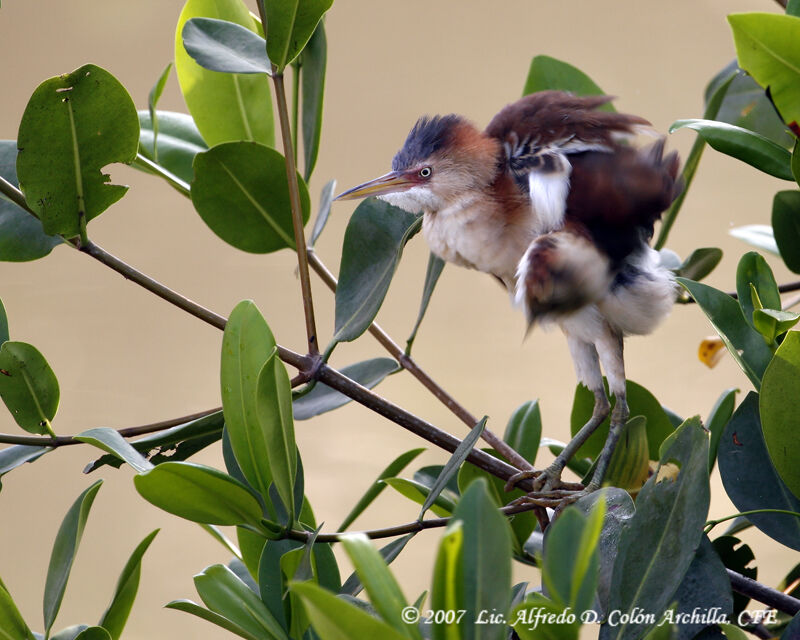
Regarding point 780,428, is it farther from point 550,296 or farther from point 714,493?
point 714,493

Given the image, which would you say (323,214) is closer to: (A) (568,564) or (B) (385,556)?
(B) (385,556)

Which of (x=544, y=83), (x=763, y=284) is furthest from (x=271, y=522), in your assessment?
(x=544, y=83)

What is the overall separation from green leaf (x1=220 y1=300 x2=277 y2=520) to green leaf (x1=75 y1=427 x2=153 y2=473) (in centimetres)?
4

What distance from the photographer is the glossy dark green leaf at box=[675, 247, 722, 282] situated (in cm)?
61

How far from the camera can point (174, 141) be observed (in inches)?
25.1

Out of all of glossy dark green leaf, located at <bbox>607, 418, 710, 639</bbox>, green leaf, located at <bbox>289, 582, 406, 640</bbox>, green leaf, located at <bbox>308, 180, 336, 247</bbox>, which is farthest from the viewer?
green leaf, located at <bbox>308, 180, 336, 247</bbox>

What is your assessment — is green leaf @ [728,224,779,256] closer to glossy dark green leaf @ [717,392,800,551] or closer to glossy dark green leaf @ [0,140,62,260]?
glossy dark green leaf @ [717,392,800,551]

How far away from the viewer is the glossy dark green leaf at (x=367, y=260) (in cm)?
48

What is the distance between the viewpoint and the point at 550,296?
15.1 inches

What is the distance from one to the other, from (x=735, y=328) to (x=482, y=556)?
0.74 feet

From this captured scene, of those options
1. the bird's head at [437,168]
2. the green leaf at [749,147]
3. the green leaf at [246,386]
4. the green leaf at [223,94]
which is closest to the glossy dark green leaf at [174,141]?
the green leaf at [223,94]

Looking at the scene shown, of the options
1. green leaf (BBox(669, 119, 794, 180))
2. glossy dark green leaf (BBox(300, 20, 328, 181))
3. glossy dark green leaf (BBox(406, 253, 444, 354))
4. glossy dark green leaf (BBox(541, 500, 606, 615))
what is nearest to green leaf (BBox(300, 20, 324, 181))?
glossy dark green leaf (BBox(300, 20, 328, 181))

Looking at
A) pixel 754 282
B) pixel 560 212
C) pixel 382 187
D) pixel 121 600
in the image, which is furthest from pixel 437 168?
pixel 121 600

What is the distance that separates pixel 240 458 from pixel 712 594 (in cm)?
23
